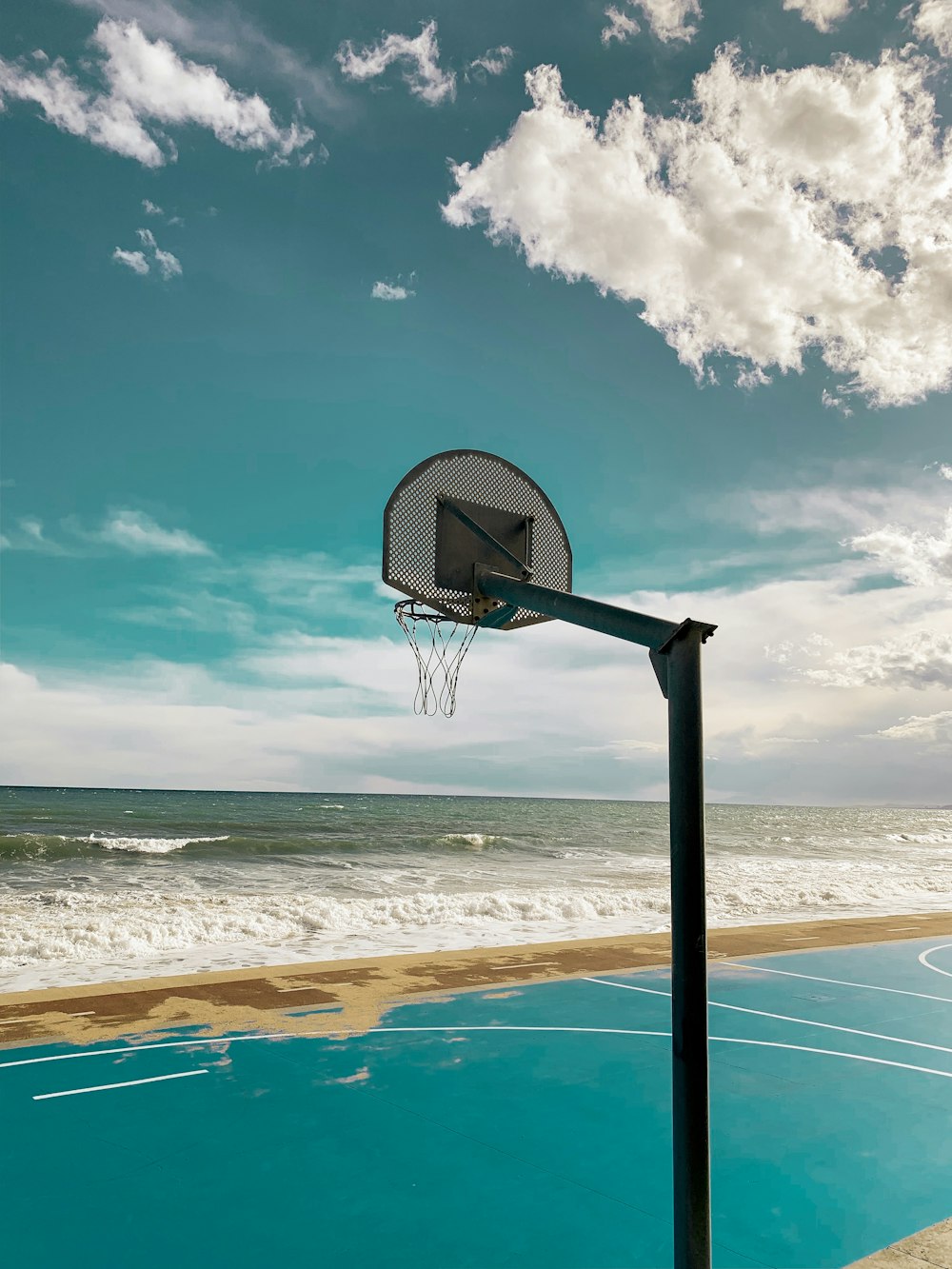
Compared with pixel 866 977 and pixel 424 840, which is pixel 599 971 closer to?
pixel 866 977

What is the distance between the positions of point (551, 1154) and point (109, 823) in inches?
1846

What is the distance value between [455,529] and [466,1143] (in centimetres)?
411

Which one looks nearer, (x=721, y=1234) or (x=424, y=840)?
(x=721, y=1234)

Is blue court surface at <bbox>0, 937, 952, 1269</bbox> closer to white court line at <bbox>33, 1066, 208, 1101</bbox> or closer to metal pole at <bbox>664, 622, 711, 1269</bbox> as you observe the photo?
white court line at <bbox>33, 1066, 208, 1101</bbox>

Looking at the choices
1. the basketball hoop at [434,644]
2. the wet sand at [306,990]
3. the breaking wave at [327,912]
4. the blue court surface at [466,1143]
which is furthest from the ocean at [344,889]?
the basketball hoop at [434,644]

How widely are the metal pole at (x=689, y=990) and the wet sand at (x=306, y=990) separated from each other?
6.13m

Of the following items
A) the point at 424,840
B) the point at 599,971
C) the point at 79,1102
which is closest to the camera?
the point at 79,1102

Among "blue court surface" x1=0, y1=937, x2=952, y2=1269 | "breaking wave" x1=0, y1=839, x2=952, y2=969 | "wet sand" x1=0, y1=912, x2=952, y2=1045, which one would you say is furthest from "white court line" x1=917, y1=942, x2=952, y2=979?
"breaking wave" x1=0, y1=839, x2=952, y2=969

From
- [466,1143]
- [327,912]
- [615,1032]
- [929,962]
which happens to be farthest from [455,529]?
[327,912]

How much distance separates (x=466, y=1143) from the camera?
596 centimetres

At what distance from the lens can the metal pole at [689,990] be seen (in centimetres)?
309

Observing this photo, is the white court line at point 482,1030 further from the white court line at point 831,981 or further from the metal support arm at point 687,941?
the metal support arm at point 687,941

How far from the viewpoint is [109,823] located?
47719 millimetres

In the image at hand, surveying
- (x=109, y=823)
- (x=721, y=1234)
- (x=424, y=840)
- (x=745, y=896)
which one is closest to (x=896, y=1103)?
(x=721, y=1234)
